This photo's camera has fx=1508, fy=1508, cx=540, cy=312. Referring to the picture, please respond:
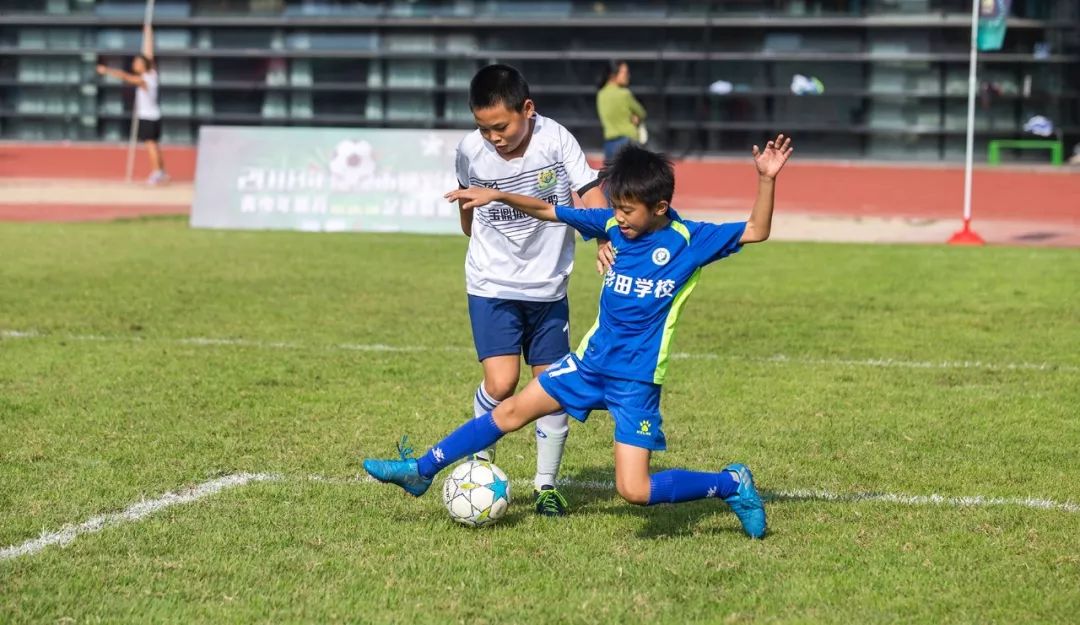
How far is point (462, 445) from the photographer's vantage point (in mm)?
5551

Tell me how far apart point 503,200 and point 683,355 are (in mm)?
4130

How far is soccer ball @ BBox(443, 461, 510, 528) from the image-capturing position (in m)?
5.36

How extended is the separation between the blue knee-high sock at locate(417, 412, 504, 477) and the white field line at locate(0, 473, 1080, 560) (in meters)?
0.55

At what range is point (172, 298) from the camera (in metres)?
11.7

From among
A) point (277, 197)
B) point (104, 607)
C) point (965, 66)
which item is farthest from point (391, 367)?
point (965, 66)

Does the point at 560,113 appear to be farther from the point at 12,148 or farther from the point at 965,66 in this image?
the point at 12,148

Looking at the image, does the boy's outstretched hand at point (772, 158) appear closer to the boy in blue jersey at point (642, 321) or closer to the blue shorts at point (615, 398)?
the boy in blue jersey at point (642, 321)

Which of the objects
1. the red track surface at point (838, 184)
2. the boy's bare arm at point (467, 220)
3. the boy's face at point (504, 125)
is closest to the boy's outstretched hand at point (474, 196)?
the boy's face at point (504, 125)

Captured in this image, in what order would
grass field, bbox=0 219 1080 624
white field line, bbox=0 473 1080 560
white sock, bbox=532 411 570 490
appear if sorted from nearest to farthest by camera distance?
grass field, bbox=0 219 1080 624 < white field line, bbox=0 473 1080 560 < white sock, bbox=532 411 570 490

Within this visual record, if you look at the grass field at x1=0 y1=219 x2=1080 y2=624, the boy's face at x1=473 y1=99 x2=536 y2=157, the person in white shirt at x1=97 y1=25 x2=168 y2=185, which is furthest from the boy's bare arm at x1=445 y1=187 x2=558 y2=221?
the person in white shirt at x1=97 y1=25 x2=168 y2=185

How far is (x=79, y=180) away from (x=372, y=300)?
17702 millimetres

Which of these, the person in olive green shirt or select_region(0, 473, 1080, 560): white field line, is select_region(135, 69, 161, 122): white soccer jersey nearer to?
the person in olive green shirt

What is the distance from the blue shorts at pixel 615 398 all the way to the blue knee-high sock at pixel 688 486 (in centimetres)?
11

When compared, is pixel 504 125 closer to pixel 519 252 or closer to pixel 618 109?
pixel 519 252
